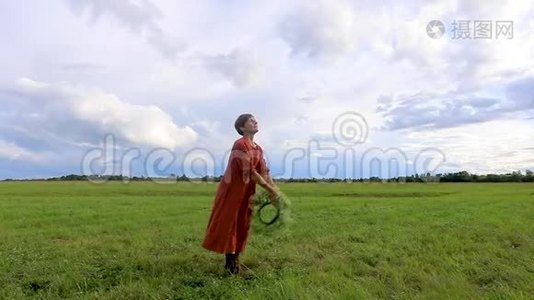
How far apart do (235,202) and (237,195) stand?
0.30 ft

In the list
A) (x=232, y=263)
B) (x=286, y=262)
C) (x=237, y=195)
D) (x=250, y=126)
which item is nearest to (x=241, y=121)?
(x=250, y=126)

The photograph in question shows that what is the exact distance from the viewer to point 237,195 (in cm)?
648

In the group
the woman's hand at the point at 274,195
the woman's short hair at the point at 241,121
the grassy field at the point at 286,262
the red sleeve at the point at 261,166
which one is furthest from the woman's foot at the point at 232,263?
the woman's short hair at the point at 241,121

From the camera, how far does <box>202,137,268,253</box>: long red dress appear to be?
6.36 meters

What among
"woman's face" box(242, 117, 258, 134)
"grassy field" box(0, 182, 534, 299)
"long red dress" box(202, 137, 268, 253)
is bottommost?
"grassy field" box(0, 182, 534, 299)

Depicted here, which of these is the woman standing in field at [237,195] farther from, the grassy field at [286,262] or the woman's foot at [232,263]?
the grassy field at [286,262]

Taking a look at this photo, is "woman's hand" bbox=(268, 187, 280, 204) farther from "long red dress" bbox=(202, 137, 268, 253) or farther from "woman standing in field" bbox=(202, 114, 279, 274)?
"long red dress" bbox=(202, 137, 268, 253)

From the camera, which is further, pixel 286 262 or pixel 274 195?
pixel 286 262

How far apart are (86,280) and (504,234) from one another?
25.4ft

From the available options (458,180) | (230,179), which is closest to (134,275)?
(230,179)

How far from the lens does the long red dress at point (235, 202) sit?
20.9ft

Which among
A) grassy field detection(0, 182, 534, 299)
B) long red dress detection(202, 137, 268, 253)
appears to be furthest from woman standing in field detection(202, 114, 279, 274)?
grassy field detection(0, 182, 534, 299)

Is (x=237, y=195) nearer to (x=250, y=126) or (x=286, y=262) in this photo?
(x=250, y=126)

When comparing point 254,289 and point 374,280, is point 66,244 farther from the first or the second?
point 374,280
